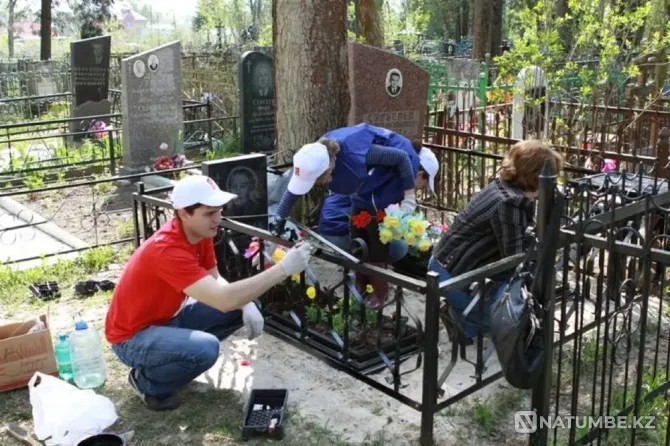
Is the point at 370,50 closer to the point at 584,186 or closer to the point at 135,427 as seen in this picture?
the point at 584,186

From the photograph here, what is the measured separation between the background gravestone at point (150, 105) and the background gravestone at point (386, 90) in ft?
14.4

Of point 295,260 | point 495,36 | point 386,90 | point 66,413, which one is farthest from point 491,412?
point 495,36

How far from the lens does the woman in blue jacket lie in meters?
4.31

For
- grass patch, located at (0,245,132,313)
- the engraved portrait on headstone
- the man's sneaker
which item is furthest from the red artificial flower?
the engraved portrait on headstone

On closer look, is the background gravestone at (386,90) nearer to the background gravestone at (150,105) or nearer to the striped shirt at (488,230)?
the striped shirt at (488,230)

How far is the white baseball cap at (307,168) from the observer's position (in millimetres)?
4262

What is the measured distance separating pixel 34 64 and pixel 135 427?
59.5 feet

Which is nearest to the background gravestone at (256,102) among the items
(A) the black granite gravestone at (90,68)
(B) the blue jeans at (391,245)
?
(A) the black granite gravestone at (90,68)

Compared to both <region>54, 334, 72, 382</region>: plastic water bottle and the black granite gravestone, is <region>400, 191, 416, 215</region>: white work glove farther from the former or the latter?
the black granite gravestone

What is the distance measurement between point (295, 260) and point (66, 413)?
1.29 meters

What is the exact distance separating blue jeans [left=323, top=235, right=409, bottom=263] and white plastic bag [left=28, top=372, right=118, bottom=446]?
6.47 feet

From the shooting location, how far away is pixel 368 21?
47.3 ft

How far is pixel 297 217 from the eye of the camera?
614 centimetres

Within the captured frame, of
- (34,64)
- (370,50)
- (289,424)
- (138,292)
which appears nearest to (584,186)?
(289,424)
